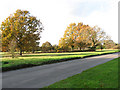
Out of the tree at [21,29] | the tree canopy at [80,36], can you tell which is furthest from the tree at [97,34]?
the tree at [21,29]

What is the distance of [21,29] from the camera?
31.3 metres

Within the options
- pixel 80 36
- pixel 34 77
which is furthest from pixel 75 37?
pixel 34 77

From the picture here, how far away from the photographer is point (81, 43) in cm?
5891

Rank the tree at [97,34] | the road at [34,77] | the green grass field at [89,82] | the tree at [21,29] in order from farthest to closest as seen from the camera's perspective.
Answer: the tree at [97,34] < the tree at [21,29] < the road at [34,77] < the green grass field at [89,82]

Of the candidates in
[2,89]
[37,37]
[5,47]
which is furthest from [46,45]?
[2,89]

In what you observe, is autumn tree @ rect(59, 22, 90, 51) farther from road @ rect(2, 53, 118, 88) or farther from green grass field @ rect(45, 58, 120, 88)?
green grass field @ rect(45, 58, 120, 88)

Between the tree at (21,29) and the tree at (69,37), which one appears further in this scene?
the tree at (69,37)

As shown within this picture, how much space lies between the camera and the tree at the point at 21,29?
30.1m

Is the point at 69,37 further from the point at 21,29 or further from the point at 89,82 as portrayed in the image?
the point at 89,82

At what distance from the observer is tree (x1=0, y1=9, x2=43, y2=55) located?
30.1 m

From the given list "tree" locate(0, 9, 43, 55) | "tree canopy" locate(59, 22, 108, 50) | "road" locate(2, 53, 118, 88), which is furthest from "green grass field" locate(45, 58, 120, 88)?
"tree canopy" locate(59, 22, 108, 50)

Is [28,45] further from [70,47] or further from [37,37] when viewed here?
[70,47]

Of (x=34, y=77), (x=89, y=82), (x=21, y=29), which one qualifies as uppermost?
(x=21, y=29)

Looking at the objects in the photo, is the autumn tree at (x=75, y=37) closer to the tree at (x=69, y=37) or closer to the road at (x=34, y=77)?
the tree at (x=69, y=37)
